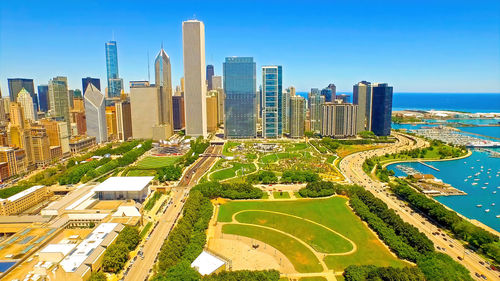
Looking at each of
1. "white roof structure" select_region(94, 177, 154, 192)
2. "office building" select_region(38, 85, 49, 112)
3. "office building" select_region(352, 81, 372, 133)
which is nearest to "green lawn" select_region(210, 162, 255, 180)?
"white roof structure" select_region(94, 177, 154, 192)

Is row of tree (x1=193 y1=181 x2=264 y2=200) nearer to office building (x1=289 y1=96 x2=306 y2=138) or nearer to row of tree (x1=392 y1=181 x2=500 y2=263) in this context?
row of tree (x1=392 y1=181 x2=500 y2=263)

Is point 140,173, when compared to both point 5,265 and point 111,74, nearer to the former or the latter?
point 5,265

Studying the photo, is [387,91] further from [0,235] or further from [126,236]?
[0,235]

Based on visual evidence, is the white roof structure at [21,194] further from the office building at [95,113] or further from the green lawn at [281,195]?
the office building at [95,113]

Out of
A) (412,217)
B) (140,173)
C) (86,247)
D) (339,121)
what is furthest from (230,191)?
(339,121)

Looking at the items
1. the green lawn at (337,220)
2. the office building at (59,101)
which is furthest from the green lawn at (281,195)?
the office building at (59,101)

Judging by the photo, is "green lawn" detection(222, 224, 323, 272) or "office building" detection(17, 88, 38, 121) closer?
"green lawn" detection(222, 224, 323, 272)
